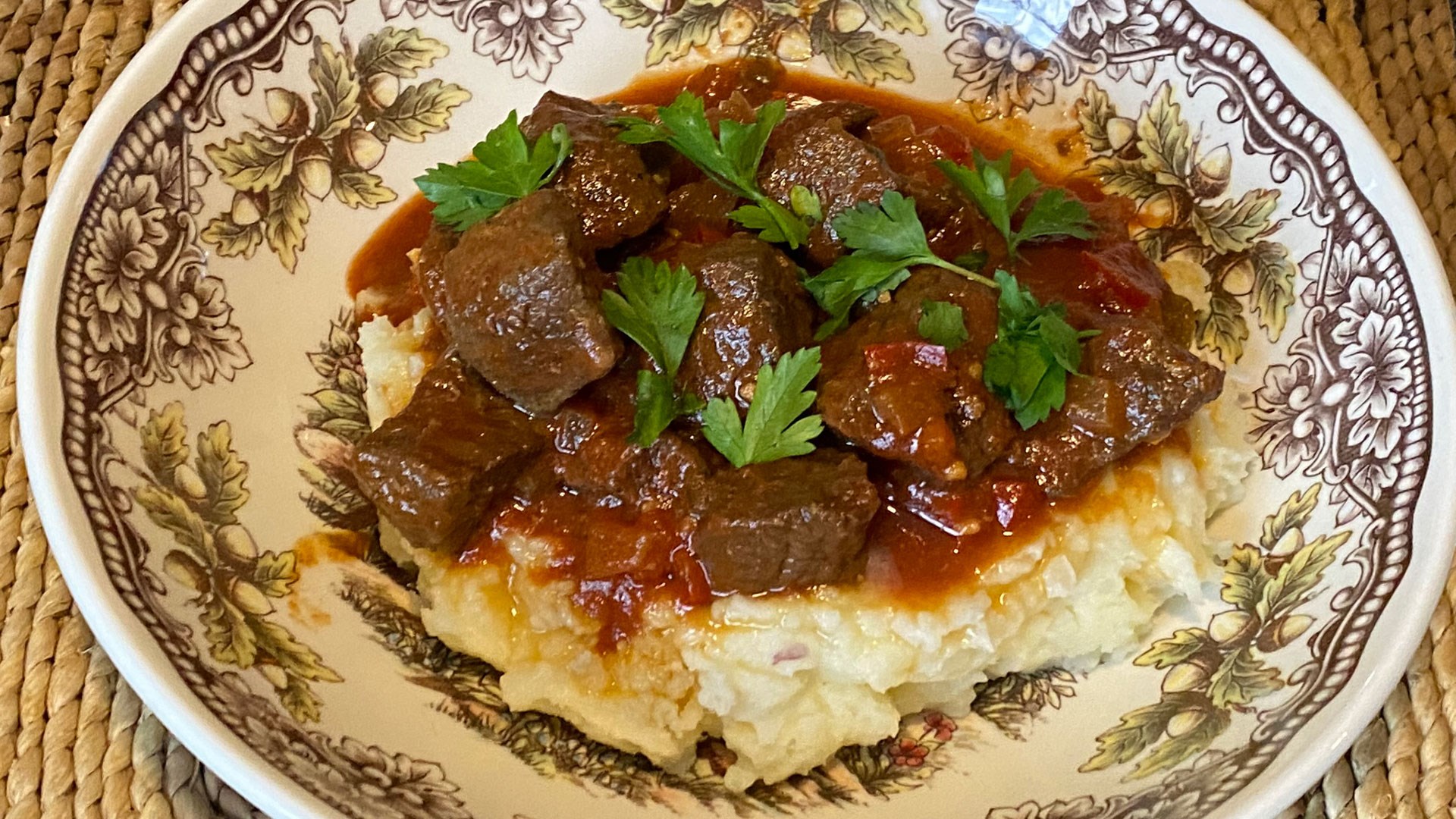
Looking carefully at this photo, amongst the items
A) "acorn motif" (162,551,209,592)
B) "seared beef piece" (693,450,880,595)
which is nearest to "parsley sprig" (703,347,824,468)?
"seared beef piece" (693,450,880,595)

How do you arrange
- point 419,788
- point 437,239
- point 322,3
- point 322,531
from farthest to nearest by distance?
point 322,3 → point 437,239 → point 322,531 → point 419,788

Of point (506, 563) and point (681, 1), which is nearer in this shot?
point (506, 563)

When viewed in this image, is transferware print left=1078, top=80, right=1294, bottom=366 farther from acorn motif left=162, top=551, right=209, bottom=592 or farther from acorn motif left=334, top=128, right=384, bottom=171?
acorn motif left=162, top=551, right=209, bottom=592

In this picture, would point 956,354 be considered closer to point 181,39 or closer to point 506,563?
point 506,563

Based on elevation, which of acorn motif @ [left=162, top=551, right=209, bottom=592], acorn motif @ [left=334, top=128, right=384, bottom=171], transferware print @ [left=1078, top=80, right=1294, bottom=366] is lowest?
acorn motif @ [left=162, top=551, right=209, bottom=592]

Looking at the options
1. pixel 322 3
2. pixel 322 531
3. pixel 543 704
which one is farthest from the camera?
pixel 322 3

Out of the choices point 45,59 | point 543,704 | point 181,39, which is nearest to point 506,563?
point 543,704

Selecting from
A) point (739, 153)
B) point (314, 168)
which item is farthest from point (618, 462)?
point (314, 168)
